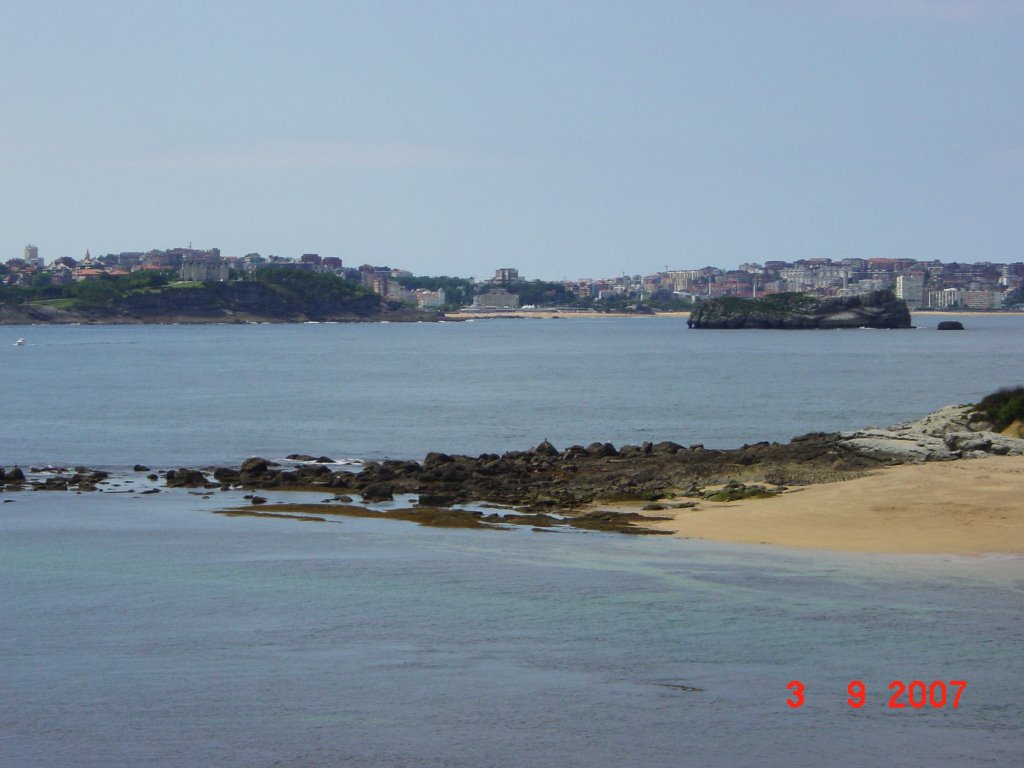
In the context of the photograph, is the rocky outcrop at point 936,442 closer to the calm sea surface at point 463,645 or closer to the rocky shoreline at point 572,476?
the rocky shoreline at point 572,476

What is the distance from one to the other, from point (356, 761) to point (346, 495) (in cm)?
2025

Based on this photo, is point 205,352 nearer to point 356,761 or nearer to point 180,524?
point 180,524

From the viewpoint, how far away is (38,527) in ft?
95.5

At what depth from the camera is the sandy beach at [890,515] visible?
25.2 m

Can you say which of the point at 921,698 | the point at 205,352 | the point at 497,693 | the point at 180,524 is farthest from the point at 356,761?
the point at 205,352

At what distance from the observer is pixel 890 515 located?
89.1ft

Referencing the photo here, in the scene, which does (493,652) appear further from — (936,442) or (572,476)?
(936,442)

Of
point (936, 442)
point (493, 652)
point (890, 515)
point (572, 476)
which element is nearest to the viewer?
point (493, 652)
